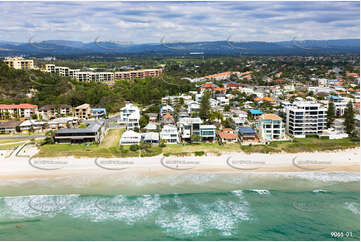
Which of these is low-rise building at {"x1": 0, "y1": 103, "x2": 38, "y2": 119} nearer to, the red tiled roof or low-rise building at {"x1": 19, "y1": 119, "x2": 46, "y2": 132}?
the red tiled roof

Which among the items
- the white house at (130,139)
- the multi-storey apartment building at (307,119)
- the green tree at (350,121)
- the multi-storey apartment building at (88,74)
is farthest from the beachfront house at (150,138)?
the multi-storey apartment building at (88,74)

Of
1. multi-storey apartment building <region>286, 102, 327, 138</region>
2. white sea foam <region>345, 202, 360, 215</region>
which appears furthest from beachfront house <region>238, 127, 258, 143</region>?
white sea foam <region>345, 202, 360, 215</region>

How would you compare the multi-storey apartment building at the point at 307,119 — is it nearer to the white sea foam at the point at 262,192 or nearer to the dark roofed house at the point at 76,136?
the white sea foam at the point at 262,192

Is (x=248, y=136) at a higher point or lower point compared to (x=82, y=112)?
lower

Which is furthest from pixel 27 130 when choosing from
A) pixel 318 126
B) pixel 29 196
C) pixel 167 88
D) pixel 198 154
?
pixel 318 126

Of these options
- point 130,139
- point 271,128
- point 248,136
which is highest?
point 271,128

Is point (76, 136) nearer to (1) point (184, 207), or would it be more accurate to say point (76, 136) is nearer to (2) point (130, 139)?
(2) point (130, 139)

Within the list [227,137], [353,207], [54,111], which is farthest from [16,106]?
[353,207]

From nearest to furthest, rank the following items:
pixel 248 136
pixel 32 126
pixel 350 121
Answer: pixel 248 136, pixel 350 121, pixel 32 126
